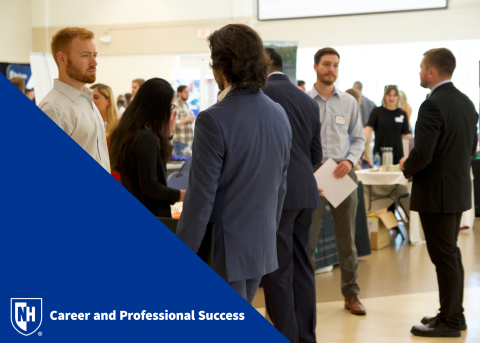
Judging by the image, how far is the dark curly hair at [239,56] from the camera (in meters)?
1.60

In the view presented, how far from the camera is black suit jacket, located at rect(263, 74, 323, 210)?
243 cm

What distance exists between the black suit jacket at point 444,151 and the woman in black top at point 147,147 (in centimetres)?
140

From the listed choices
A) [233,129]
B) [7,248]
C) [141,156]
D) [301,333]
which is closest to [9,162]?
[7,248]

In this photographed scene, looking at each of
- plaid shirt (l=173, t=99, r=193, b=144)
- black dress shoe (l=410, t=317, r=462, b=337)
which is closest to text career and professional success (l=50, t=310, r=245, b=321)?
black dress shoe (l=410, t=317, r=462, b=337)

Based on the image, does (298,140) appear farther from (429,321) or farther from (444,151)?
(429,321)

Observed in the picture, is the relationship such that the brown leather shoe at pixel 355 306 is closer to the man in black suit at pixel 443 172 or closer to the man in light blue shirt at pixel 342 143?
the man in light blue shirt at pixel 342 143

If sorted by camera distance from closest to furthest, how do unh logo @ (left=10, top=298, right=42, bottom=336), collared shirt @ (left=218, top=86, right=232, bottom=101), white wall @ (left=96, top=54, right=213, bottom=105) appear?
unh logo @ (left=10, top=298, right=42, bottom=336)
collared shirt @ (left=218, top=86, right=232, bottom=101)
white wall @ (left=96, top=54, right=213, bottom=105)

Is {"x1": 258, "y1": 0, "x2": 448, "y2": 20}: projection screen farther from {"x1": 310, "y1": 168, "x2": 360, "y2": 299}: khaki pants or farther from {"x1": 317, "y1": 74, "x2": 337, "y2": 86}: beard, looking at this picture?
{"x1": 310, "y1": 168, "x2": 360, "y2": 299}: khaki pants

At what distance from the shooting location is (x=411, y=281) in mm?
4113

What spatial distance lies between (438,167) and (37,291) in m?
2.43

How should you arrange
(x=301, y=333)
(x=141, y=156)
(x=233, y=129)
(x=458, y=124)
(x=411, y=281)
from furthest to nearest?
(x=411, y=281)
(x=458, y=124)
(x=301, y=333)
(x=141, y=156)
(x=233, y=129)

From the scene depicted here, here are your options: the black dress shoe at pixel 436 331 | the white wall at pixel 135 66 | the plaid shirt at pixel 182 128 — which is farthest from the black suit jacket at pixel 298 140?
the white wall at pixel 135 66

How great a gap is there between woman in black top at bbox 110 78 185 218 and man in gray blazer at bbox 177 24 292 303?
755 mm

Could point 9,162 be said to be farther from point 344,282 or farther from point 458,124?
point 344,282
